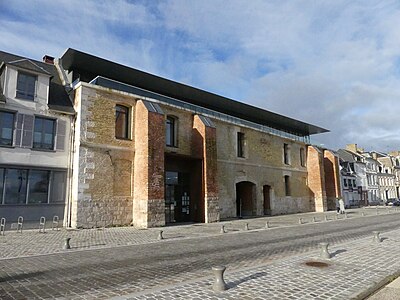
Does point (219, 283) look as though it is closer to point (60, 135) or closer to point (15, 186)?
point (15, 186)

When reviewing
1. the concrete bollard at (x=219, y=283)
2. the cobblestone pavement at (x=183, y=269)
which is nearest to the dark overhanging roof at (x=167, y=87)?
the cobblestone pavement at (x=183, y=269)

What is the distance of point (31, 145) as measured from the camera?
54.2 ft

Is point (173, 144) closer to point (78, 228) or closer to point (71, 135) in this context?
point (71, 135)

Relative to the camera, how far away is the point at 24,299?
5141mm

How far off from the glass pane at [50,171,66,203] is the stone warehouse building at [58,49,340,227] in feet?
1.70

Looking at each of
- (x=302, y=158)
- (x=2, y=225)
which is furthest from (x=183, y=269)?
(x=302, y=158)

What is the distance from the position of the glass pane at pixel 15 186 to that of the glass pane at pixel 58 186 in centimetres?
136

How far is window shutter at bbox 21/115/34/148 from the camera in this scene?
16.3 m

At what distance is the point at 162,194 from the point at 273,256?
10.4 meters

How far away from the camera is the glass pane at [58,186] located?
55.6 ft

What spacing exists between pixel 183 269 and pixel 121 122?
1373 cm

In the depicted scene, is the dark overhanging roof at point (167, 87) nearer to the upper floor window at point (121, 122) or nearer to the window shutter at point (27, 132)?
the upper floor window at point (121, 122)

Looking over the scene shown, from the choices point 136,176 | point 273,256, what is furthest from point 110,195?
point 273,256

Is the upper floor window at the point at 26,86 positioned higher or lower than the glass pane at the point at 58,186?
higher
